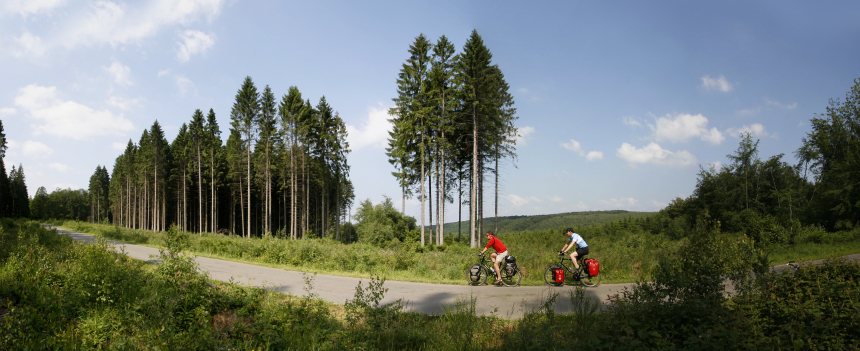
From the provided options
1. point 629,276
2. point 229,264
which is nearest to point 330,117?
point 229,264

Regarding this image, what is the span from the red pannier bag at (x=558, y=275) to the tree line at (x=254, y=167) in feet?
83.1

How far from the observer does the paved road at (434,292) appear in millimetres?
9656

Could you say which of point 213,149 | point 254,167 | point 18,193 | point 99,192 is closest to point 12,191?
point 18,193

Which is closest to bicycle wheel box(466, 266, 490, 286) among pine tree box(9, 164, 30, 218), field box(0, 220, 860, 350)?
field box(0, 220, 860, 350)

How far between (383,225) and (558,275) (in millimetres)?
23983

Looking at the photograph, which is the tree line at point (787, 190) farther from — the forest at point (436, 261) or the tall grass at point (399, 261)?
the tall grass at point (399, 261)

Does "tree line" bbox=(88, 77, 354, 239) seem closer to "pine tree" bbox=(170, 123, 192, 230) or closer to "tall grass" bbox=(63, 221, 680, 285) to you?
"pine tree" bbox=(170, 123, 192, 230)

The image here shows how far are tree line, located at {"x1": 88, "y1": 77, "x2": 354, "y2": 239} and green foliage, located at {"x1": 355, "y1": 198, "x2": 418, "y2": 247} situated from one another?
5.84 meters

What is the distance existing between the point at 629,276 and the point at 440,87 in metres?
20.8

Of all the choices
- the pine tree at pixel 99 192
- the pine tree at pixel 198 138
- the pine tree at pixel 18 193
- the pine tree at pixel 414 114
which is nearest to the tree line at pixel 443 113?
the pine tree at pixel 414 114

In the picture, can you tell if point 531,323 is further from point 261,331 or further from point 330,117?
point 330,117

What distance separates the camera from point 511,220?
132m

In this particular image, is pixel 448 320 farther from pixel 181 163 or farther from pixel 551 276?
pixel 181 163

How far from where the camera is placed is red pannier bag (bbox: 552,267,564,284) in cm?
1325
